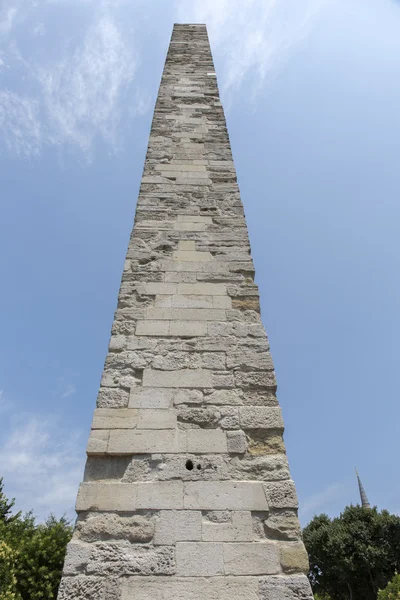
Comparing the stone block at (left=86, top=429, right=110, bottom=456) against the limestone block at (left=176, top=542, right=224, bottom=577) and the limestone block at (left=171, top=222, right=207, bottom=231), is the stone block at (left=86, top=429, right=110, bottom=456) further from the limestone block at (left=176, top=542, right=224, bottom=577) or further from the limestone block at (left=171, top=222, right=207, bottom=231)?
the limestone block at (left=171, top=222, right=207, bottom=231)

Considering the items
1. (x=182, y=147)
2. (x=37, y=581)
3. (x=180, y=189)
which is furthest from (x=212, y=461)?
(x=37, y=581)

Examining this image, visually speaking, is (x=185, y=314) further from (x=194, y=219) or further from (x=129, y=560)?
(x=129, y=560)

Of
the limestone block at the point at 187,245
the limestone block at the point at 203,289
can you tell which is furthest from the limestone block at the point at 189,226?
the limestone block at the point at 203,289

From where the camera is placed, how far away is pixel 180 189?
5.26m

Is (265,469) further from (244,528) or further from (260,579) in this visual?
(260,579)

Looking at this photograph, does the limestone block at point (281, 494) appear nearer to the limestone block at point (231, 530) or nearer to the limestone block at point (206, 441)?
the limestone block at point (231, 530)

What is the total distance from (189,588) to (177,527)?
0.35 metres

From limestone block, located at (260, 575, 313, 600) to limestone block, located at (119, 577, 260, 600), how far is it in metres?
0.06

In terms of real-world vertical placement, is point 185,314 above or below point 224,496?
above

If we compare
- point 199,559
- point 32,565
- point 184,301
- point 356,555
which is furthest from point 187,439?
point 356,555

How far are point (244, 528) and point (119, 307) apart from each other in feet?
7.49

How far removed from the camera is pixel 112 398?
11.0ft

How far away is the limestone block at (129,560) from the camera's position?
2.56 meters

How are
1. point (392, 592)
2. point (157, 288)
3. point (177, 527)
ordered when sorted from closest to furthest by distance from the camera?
point (177, 527), point (157, 288), point (392, 592)
